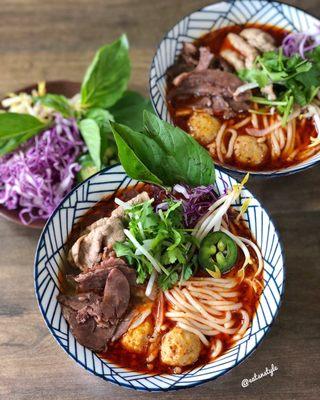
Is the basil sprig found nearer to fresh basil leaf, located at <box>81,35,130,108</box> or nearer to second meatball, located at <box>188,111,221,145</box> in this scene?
fresh basil leaf, located at <box>81,35,130,108</box>

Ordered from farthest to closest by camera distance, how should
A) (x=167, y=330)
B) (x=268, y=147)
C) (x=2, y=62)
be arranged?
(x=2, y=62) → (x=268, y=147) → (x=167, y=330)

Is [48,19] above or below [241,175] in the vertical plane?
above

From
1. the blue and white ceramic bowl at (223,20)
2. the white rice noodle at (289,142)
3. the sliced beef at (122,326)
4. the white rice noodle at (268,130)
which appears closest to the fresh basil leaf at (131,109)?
the blue and white ceramic bowl at (223,20)

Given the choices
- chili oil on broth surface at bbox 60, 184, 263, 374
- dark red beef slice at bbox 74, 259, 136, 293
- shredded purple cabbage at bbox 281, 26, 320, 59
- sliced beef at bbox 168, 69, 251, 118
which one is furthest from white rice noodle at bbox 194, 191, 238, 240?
shredded purple cabbage at bbox 281, 26, 320, 59

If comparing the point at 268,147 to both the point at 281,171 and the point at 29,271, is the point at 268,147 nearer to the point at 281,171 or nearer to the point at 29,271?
the point at 281,171

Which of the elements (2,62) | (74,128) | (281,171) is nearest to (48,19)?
(2,62)

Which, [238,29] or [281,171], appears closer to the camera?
[281,171]
